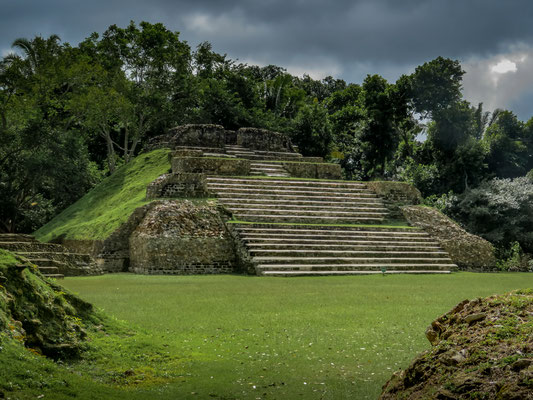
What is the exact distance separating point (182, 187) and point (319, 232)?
4.40 meters

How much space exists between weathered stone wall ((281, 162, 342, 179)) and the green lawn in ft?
39.7

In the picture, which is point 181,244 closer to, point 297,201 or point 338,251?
point 338,251

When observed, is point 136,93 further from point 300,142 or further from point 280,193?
point 280,193

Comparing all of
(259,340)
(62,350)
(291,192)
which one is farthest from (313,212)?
(62,350)

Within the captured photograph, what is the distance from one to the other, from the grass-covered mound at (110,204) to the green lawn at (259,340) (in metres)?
6.74

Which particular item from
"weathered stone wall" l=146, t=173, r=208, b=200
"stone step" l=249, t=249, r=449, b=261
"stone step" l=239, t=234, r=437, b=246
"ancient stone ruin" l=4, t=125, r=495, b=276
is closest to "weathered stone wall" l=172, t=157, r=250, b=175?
"ancient stone ruin" l=4, t=125, r=495, b=276

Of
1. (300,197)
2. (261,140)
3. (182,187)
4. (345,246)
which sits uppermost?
(261,140)

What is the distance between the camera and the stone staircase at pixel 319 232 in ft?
47.1

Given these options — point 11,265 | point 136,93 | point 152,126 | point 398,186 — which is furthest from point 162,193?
point 152,126

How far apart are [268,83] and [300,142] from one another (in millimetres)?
11584

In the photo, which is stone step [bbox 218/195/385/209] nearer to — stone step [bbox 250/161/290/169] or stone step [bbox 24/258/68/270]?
stone step [bbox 250/161/290/169]

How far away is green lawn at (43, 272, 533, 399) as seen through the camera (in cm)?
401

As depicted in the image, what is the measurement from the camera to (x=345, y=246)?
15.5 metres

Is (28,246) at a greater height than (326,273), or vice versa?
(28,246)
